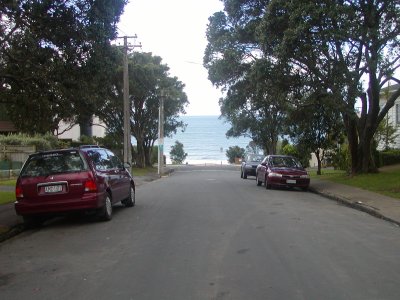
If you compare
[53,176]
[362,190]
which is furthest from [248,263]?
[362,190]

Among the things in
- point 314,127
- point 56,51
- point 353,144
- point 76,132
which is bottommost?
point 353,144

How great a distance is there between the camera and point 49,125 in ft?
47.7

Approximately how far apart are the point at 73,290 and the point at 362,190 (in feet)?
45.5

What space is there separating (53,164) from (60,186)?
57 cm

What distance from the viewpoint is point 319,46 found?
17.5 m

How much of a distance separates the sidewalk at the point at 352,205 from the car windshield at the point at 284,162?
1.64m

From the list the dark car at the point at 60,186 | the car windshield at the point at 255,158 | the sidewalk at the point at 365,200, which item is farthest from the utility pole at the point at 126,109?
the dark car at the point at 60,186

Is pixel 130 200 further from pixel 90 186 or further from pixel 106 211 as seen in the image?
pixel 90 186

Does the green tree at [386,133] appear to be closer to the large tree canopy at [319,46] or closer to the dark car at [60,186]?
the large tree canopy at [319,46]

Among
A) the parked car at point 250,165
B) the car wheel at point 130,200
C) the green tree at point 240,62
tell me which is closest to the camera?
the car wheel at point 130,200

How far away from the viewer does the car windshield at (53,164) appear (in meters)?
10.2

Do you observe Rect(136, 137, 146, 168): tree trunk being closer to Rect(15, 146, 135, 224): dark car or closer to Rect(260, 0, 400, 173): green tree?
Rect(260, 0, 400, 173): green tree

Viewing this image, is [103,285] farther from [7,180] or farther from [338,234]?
[7,180]

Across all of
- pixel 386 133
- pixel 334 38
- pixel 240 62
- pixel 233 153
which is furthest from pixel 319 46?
pixel 233 153
